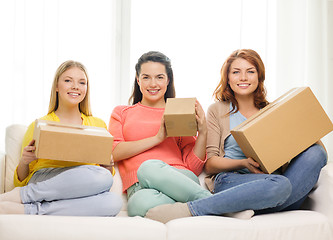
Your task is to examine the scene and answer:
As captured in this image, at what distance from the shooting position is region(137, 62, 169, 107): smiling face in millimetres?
1844

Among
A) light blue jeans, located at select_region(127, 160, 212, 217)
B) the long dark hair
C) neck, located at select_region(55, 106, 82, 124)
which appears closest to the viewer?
light blue jeans, located at select_region(127, 160, 212, 217)

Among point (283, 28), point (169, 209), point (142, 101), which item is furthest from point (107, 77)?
point (169, 209)

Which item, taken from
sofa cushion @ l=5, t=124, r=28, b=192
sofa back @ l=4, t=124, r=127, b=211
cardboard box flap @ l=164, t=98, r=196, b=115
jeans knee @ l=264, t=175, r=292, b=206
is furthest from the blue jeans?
sofa cushion @ l=5, t=124, r=28, b=192

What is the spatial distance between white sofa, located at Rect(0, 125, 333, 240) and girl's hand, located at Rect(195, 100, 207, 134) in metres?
0.45

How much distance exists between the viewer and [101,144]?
1.47 m

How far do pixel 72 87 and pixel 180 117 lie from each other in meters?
0.50

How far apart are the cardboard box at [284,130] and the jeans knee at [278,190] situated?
0.08 metres

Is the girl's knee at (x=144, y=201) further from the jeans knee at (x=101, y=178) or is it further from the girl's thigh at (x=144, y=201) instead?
the jeans knee at (x=101, y=178)

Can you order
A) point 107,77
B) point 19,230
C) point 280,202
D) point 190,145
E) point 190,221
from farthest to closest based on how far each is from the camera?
1. point 107,77
2. point 190,145
3. point 280,202
4. point 190,221
5. point 19,230

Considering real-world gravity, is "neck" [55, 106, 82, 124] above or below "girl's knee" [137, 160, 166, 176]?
above

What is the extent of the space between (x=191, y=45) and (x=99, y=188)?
1.47m

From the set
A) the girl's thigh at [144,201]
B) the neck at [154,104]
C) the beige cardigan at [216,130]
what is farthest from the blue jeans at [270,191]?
the neck at [154,104]

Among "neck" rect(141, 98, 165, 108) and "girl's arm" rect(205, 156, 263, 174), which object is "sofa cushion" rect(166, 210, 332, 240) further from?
"neck" rect(141, 98, 165, 108)

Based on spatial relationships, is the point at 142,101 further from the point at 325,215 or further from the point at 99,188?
the point at 325,215
